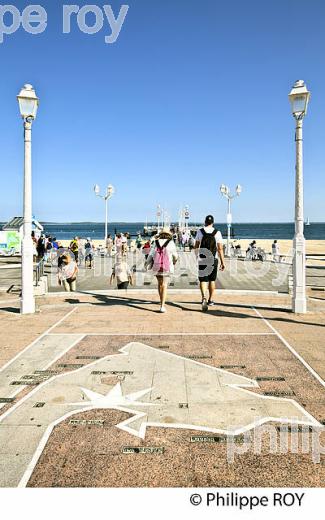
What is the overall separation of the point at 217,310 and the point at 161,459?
21.0ft

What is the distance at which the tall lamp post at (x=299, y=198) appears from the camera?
343 inches

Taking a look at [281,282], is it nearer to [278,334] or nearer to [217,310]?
[217,310]

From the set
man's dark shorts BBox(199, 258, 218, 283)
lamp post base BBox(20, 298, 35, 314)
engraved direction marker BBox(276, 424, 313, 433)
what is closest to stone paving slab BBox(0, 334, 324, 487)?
engraved direction marker BBox(276, 424, 313, 433)

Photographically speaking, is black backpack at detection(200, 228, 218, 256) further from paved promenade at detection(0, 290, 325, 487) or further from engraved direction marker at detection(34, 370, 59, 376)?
engraved direction marker at detection(34, 370, 59, 376)

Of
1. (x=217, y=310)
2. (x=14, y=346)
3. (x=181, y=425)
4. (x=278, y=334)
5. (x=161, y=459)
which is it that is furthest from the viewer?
(x=217, y=310)

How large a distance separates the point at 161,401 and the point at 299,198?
599 centimetres

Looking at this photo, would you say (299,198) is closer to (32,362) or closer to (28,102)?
(28,102)

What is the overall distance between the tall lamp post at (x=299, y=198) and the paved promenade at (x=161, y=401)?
0.74m

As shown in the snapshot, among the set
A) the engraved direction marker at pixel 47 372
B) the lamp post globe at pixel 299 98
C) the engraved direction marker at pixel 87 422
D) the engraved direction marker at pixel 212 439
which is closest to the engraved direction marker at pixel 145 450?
the engraved direction marker at pixel 212 439

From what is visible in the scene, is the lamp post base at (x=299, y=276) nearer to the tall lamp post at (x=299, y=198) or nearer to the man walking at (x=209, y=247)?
the tall lamp post at (x=299, y=198)

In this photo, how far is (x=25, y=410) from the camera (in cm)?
425

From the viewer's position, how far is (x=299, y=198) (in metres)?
8.88

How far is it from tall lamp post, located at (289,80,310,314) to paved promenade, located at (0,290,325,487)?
739 millimetres
